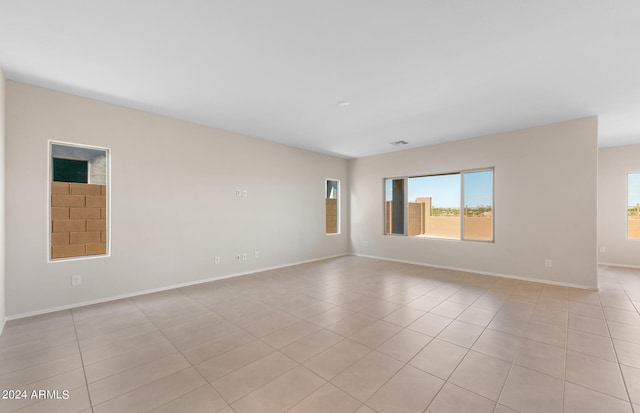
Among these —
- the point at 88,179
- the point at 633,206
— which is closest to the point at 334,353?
the point at 88,179

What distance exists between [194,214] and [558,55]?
16.6 feet

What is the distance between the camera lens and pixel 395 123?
445 centimetres

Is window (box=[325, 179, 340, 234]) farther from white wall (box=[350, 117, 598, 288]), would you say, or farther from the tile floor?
the tile floor

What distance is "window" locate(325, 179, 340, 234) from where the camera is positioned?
708 cm

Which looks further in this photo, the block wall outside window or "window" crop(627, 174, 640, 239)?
"window" crop(627, 174, 640, 239)

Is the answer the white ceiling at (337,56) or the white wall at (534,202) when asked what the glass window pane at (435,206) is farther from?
the white ceiling at (337,56)

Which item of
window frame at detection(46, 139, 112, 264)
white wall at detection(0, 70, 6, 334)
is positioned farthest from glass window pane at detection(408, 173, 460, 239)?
white wall at detection(0, 70, 6, 334)

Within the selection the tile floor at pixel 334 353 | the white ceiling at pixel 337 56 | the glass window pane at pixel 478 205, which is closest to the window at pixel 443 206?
the glass window pane at pixel 478 205

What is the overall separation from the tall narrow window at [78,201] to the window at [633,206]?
10.0 m

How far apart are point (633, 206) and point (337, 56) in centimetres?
762

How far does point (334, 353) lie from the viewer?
2.31 meters

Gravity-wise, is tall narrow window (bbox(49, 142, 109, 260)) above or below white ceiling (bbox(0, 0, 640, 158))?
below

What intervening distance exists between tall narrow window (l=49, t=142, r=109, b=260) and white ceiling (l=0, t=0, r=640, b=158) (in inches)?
32.6

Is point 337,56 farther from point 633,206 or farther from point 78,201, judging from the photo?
point 633,206
